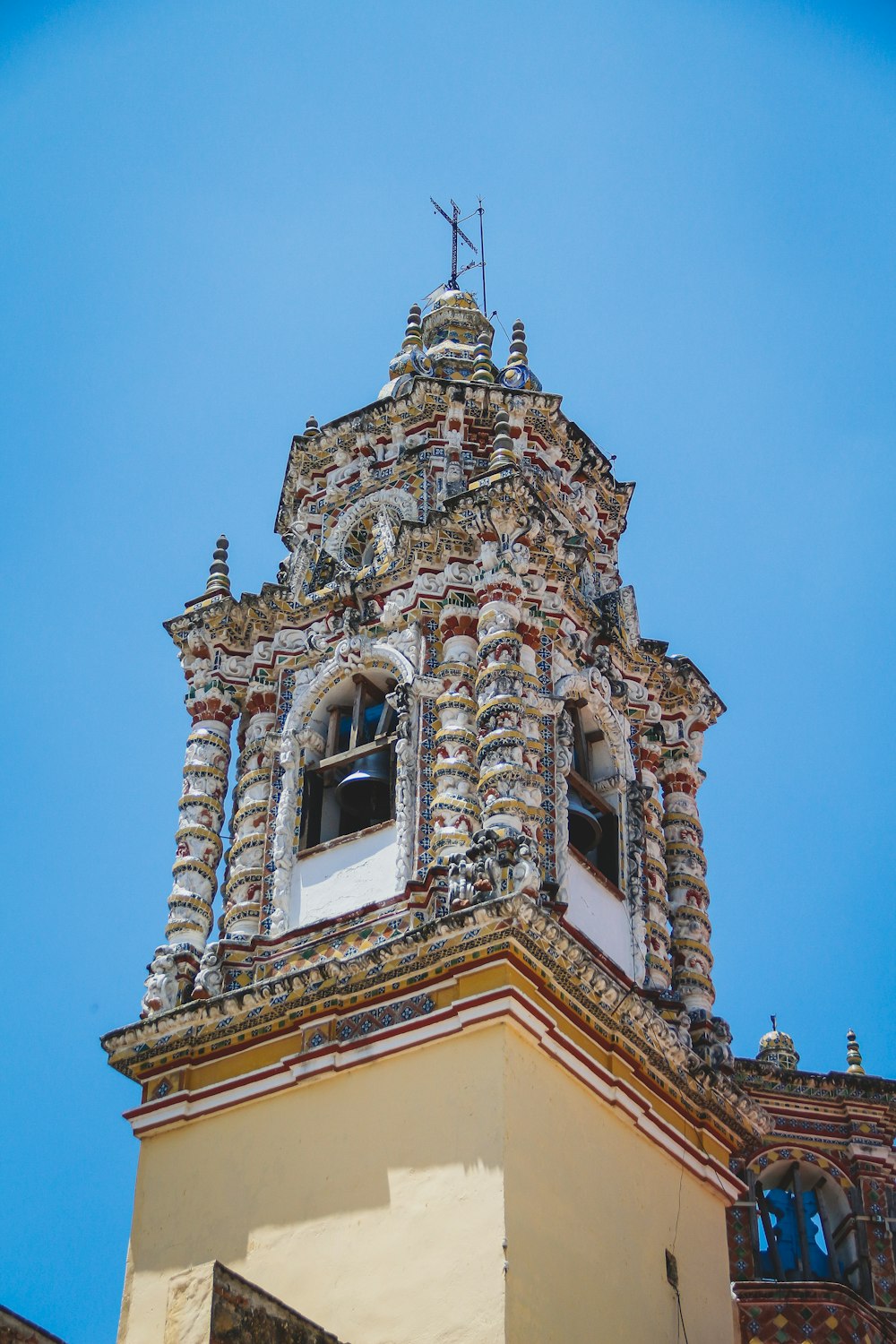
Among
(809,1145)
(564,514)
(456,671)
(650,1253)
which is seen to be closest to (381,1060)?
(650,1253)

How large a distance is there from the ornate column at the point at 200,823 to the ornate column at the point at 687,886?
11.4 feet

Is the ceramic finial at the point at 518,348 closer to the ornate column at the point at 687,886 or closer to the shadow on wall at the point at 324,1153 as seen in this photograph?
the ornate column at the point at 687,886

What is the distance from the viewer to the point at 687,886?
16.3 m

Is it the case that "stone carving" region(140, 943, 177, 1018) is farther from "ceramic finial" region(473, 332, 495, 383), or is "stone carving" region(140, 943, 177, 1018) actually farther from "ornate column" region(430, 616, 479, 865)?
"ceramic finial" region(473, 332, 495, 383)

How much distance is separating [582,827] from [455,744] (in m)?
1.24

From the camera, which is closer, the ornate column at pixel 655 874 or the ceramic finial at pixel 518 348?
the ornate column at pixel 655 874

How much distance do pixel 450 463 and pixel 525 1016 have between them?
611 cm

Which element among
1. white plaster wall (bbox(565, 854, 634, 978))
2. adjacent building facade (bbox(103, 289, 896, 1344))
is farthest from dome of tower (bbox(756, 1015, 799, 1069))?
white plaster wall (bbox(565, 854, 634, 978))

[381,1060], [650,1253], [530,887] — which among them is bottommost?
[650,1253]

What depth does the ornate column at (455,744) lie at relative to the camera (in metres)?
14.4

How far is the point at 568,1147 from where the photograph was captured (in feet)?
42.4

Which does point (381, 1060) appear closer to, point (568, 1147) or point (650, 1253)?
point (568, 1147)

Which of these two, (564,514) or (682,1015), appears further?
(564,514)

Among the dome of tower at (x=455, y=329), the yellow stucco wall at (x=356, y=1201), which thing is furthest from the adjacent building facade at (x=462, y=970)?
the dome of tower at (x=455, y=329)
